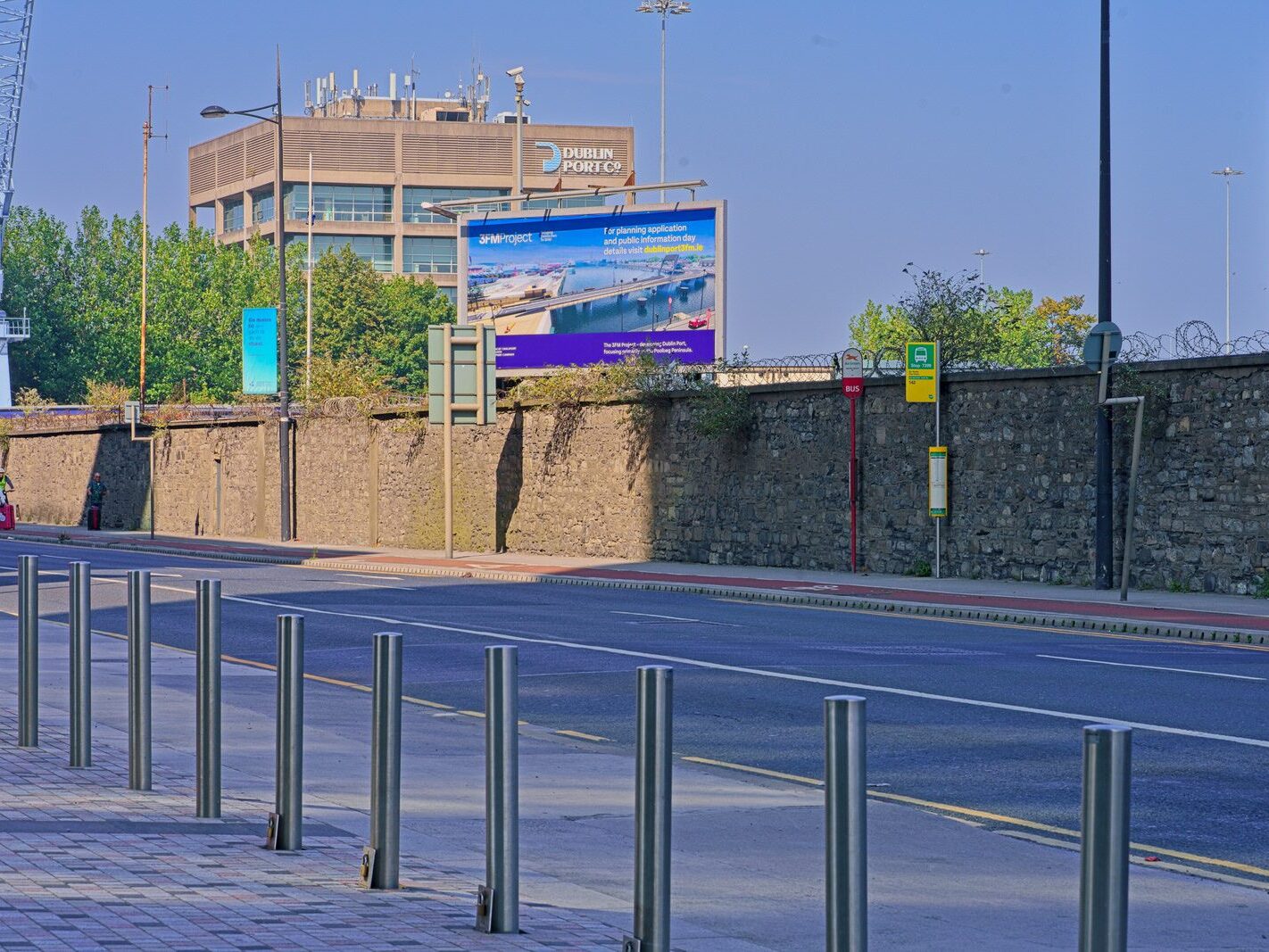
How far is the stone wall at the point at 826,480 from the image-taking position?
Result: 2470 centimetres

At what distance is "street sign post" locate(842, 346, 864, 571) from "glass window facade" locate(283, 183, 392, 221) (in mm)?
102830

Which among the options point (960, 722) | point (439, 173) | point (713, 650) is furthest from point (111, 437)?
point (439, 173)

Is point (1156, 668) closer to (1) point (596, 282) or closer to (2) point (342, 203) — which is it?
(1) point (596, 282)

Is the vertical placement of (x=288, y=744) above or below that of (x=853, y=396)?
below

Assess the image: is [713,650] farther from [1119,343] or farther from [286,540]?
[286,540]

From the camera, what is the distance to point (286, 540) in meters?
45.9

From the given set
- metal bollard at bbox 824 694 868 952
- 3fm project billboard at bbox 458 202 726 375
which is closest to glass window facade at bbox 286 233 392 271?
3fm project billboard at bbox 458 202 726 375

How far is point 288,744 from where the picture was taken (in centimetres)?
732

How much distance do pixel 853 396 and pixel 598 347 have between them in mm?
12595

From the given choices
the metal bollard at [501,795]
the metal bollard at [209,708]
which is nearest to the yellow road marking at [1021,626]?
the metal bollard at [209,708]

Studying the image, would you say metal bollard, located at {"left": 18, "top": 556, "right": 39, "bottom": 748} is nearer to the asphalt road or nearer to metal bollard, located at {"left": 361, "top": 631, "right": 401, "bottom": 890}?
the asphalt road

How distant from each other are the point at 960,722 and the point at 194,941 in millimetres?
7742

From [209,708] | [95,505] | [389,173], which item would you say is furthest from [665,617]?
[389,173]

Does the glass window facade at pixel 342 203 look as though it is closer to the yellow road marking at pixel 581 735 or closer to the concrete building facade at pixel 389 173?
the concrete building facade at pixel 389 173
